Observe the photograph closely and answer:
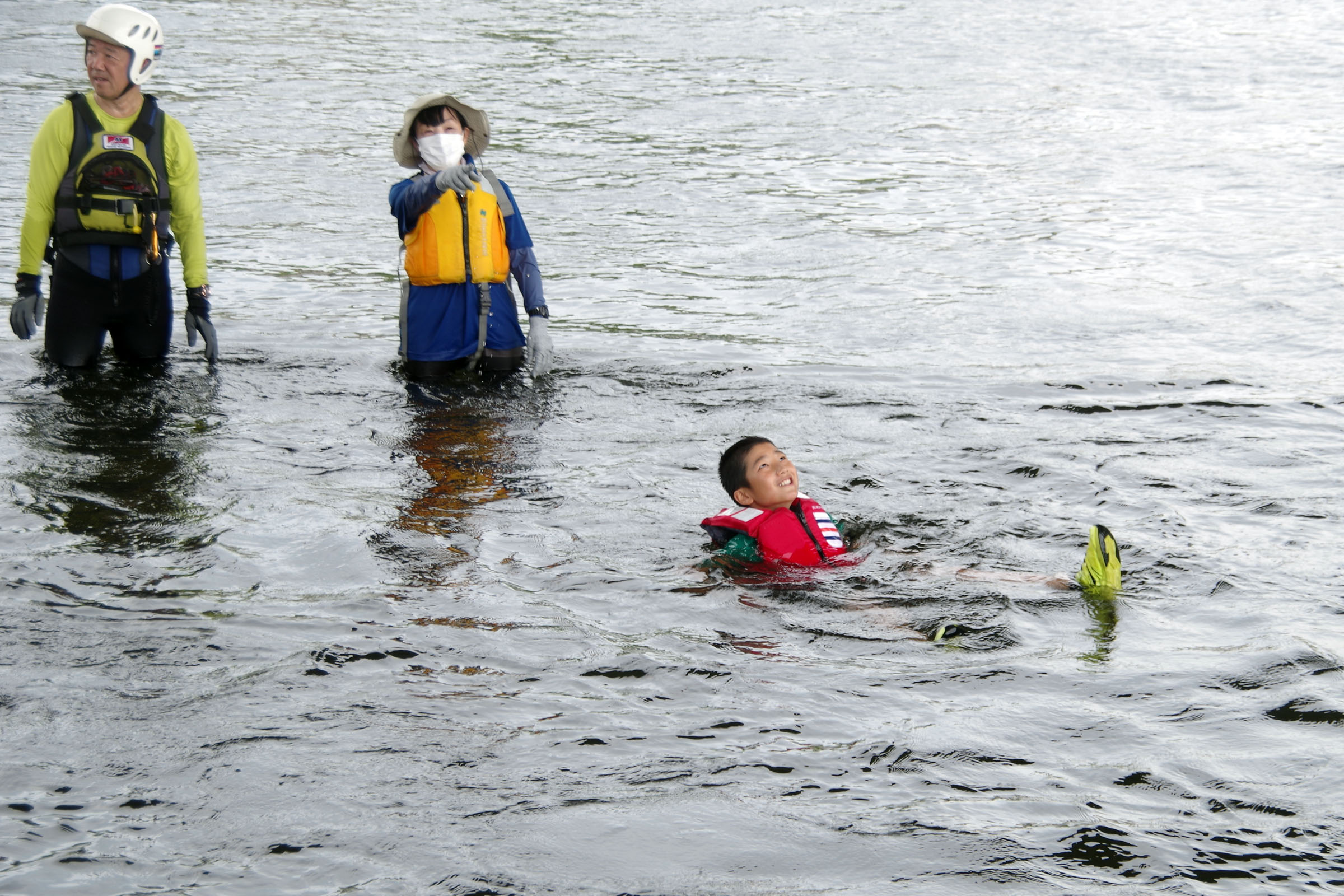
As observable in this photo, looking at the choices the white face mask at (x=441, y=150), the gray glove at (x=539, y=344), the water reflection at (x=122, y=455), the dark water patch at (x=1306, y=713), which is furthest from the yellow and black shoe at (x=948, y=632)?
the white face mask at (x=441, y=150)

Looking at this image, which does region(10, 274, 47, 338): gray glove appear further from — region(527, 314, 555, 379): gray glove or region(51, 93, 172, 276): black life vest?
region(527, 314, 555, 379): gray glove

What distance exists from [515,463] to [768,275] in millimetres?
5748

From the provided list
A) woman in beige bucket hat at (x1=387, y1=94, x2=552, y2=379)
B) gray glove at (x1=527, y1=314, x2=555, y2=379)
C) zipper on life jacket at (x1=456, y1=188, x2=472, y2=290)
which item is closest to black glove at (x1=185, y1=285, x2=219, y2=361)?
woman in beige bucket hat at (x1=387, y1=94, x2=552, y2=379)

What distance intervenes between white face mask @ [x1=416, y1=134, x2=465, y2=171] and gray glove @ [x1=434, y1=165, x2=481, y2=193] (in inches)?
9.0

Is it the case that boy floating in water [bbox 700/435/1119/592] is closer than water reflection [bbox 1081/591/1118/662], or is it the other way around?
water reflection [bbox 1081/591/1118/662]

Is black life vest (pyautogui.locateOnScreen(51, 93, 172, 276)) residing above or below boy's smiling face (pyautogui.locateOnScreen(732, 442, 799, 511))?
above

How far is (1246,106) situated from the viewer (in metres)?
21.7

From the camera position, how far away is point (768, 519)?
6234 mm

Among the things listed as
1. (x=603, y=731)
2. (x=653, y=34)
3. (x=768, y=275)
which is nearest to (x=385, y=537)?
(x=603, y=731)

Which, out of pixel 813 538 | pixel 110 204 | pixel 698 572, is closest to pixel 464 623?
pixel 698 572

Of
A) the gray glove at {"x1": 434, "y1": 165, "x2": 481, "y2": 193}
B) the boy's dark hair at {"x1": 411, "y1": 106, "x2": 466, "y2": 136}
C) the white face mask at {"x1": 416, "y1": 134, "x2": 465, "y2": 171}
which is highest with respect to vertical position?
the boy's dark hair at {"x1": 411, "y1": 106, "x2": 466, "y2": 136}

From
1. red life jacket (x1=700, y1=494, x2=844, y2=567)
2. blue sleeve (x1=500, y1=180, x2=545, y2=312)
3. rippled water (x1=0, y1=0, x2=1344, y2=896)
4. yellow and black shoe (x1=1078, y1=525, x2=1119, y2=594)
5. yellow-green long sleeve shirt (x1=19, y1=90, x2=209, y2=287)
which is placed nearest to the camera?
rippled water (x1=0, y1=0, x2=1344, y2=896)

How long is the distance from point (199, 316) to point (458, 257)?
163cm

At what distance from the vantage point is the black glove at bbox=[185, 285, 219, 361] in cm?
820
